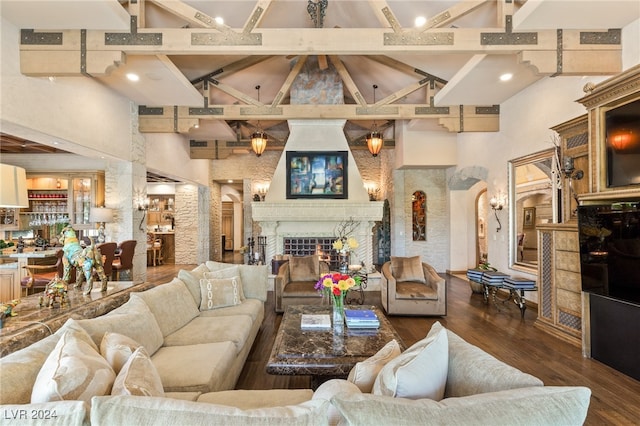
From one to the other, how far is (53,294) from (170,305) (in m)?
0.87

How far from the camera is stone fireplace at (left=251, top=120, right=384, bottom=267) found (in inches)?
276

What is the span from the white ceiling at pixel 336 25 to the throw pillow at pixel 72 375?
11.2ft

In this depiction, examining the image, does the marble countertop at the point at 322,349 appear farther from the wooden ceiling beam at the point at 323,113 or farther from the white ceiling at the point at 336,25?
the wooden ceiling beam at the point at 323,113

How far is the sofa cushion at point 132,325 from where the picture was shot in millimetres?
1854

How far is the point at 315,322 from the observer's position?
9.32 ft

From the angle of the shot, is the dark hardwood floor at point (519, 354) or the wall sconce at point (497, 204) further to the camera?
the wall sconce at point (497, 204)

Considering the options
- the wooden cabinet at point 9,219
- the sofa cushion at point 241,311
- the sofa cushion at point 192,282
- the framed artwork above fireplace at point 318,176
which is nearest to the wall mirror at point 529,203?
the framed artwork above fireplace at point 318,176

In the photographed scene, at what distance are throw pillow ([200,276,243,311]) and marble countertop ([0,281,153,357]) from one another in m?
0.68

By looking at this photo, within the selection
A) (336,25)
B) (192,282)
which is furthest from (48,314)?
(336,25)

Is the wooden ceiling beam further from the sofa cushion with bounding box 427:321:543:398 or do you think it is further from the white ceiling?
the sofa cushion with bounding box 427:321:543:398

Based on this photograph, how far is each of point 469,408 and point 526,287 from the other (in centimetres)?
439

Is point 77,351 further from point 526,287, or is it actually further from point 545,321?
A: point 526,287

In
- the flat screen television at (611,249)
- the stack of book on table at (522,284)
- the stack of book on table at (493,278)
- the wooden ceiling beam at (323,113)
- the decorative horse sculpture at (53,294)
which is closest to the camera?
the decorative horse sculpture at (53,294)

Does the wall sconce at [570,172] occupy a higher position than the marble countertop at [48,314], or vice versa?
the wall sconce at [570,172]
